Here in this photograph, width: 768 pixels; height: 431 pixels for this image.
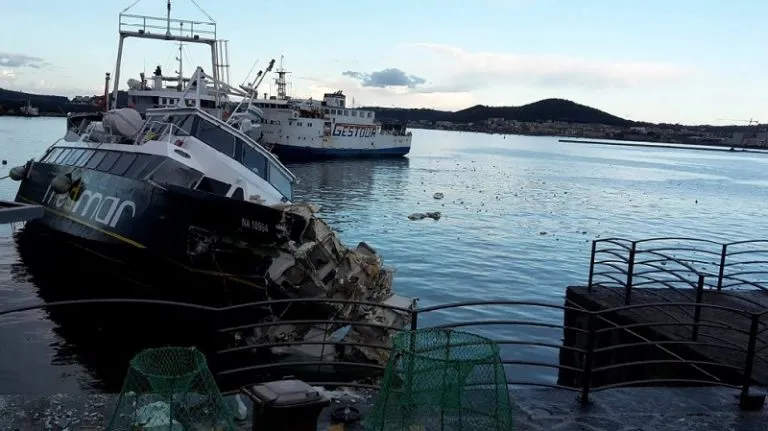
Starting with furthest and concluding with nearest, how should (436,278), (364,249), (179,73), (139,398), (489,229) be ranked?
(179,73), (489,229), (436,278), (364,249), (139,398)

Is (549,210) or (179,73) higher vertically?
(179,73)

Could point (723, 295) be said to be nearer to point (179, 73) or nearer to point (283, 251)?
point (283, 251)

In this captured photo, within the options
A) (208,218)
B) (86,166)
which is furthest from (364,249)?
(86,166)

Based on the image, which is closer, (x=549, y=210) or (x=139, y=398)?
(x=139, y=398)

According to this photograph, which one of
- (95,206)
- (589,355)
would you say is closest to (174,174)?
(95,206)

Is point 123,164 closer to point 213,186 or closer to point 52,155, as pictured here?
point 213,186

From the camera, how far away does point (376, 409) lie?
4.89 metres

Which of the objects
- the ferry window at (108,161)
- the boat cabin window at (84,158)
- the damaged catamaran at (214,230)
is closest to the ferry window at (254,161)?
the damaged catamaran at (214,230)

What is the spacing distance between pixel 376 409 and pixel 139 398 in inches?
71.5

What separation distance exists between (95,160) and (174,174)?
418 centimetres

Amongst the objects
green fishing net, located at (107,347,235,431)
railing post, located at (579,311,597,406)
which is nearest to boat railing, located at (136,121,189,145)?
green fishing net, located at (107,347,235,431)

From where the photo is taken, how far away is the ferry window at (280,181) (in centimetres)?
1892

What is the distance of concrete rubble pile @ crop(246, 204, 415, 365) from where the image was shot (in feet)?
43.2

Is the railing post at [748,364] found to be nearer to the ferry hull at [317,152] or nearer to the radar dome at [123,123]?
the radar dome at [123,123]
